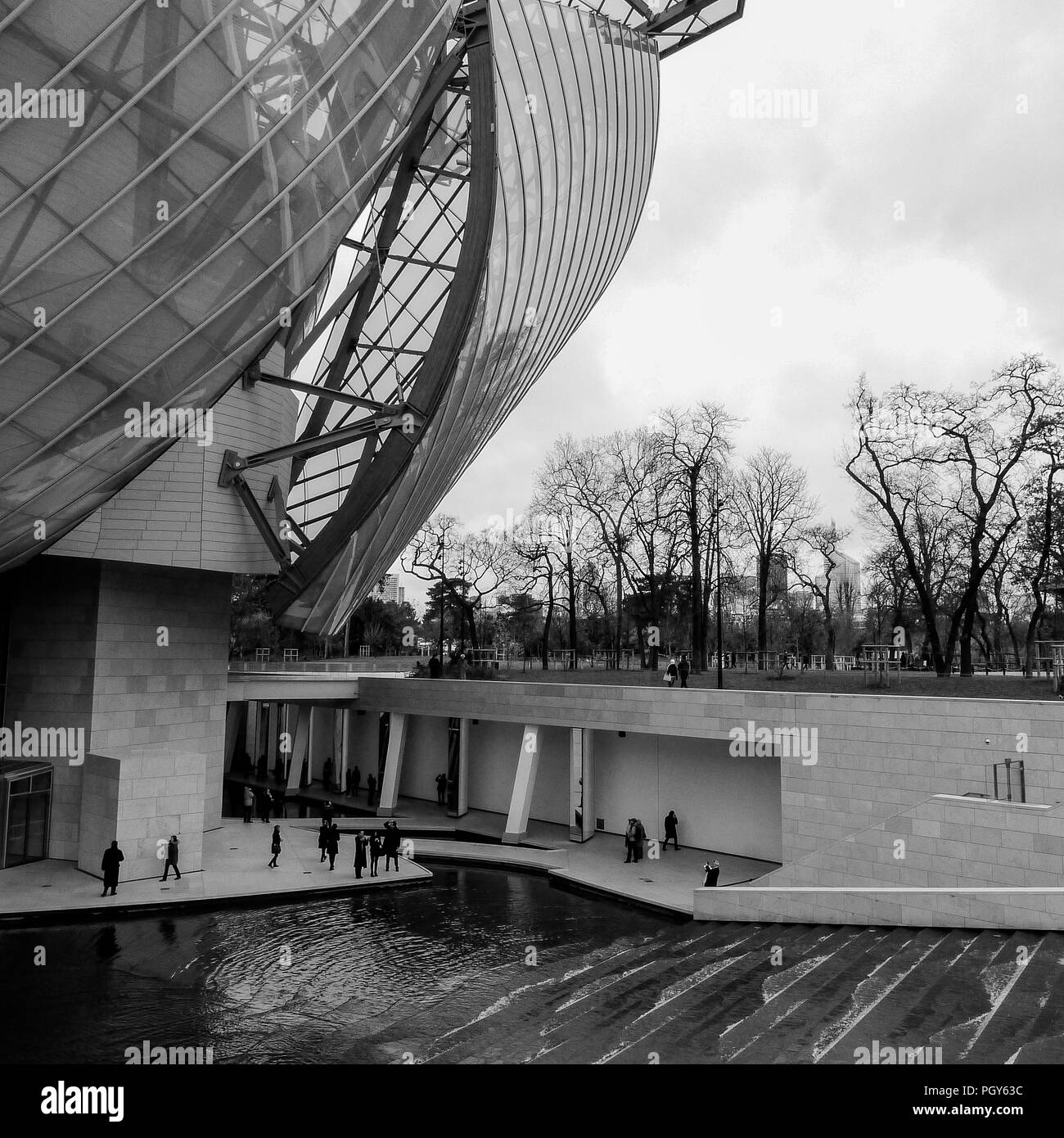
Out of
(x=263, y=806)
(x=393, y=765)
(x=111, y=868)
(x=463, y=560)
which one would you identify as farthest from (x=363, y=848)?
(x=463, y=560)

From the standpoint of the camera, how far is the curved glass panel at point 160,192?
10.5 meters

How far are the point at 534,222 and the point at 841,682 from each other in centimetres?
1689

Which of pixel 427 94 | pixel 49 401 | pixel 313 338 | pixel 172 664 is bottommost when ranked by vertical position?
pixel 172 664

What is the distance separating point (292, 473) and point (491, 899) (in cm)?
1569

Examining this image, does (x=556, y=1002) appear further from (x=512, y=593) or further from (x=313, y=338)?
(x=512, y=593)

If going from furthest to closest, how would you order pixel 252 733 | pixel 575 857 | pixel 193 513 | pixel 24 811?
pixel 252 733 < pixel 575 857 < pixel 193 513 < pixel 24 811

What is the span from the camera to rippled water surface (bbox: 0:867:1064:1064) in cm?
876

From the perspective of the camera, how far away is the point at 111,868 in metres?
16.9

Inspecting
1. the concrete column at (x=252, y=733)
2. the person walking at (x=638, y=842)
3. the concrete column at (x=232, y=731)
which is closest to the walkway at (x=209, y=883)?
the person walking at (x=638, y=842)

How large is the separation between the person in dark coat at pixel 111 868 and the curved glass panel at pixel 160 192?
656 cm

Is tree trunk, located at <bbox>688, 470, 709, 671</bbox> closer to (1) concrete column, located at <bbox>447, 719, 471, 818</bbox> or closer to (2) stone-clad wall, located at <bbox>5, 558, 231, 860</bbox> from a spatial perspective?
(1) concrete column, located at <bbox>447, 719, 471, 818</bbox>

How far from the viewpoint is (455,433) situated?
22.7m

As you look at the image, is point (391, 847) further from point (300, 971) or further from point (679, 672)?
point (679, 672)
